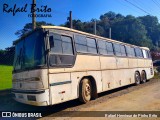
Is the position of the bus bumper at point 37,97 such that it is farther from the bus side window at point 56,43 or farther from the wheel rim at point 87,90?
the wheel rim at point 87,90

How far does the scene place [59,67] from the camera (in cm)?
787

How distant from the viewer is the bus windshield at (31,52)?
7.42 meters

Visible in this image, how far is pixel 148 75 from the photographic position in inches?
757

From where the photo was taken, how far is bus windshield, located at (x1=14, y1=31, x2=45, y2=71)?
7.42 meters

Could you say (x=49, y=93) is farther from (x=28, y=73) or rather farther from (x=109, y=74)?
(x=109, y=74)

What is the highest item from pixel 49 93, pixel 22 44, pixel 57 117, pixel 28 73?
pixel 22 44

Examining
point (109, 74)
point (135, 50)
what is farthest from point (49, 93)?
point (135, 50)

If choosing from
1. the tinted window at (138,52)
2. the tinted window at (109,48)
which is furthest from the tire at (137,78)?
the tinted window at (109,48)

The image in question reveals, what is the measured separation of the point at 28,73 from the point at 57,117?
1.78 metres

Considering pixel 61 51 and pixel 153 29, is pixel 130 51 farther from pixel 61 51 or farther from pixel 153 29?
pixel 153 29

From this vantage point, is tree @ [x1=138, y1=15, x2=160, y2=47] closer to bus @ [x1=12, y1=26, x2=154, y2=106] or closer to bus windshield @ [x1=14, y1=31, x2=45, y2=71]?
bus @ [x1=12, y1=26, x2=154, y2=106]

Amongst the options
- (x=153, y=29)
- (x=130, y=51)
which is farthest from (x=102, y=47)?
(x=153, y=29)

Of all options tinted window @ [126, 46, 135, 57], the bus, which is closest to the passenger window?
the bus

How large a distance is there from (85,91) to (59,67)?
207cm
